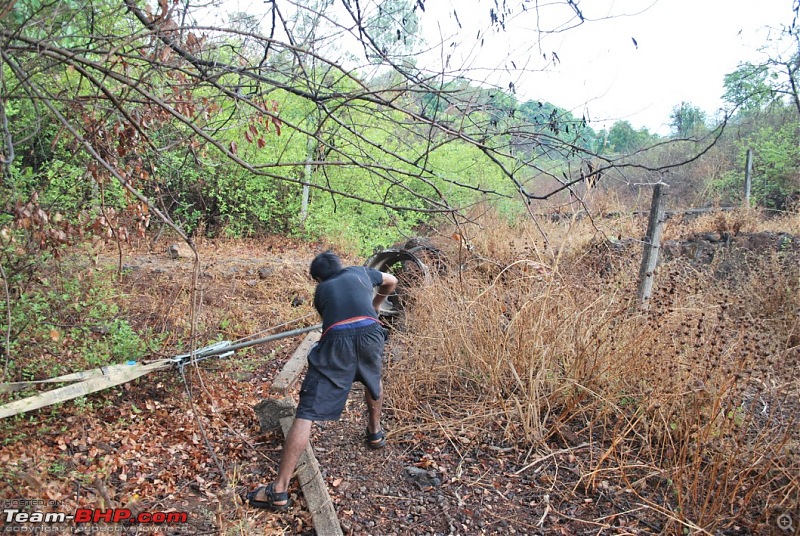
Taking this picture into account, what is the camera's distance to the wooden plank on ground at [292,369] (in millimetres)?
5609

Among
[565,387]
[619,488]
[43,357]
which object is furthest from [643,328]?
[43,357]

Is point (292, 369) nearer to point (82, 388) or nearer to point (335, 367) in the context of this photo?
point (82, 388)

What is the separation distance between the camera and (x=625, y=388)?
4.18 meters

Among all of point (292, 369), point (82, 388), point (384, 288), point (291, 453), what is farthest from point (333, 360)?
point (292, 369)

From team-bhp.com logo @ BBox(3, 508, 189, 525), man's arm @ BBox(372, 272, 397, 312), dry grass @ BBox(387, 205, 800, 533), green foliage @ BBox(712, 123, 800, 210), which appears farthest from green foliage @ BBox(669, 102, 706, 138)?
team-bhp.com logo @ BBox(3, 508, 189, 525)

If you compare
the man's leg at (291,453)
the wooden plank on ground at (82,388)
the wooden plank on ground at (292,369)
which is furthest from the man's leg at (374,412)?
the wooden plank on ground at (82,388)

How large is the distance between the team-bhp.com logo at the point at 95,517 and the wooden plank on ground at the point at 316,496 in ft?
2.55

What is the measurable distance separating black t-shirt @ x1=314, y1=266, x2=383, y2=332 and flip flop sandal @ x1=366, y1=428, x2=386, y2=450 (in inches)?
38.8

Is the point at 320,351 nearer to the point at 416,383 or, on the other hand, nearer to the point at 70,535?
the point at 416,383

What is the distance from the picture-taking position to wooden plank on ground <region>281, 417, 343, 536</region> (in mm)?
3320

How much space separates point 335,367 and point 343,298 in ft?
1.60

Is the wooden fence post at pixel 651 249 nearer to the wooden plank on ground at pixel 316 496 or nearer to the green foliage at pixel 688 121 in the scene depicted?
the wooden plank on ground at pixel 316 496

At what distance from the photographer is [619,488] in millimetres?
3477

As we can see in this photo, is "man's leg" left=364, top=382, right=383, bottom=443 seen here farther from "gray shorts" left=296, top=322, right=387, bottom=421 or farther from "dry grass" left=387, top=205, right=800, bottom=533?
"dry grass" left=387, top=205, right=800, bottom=533
